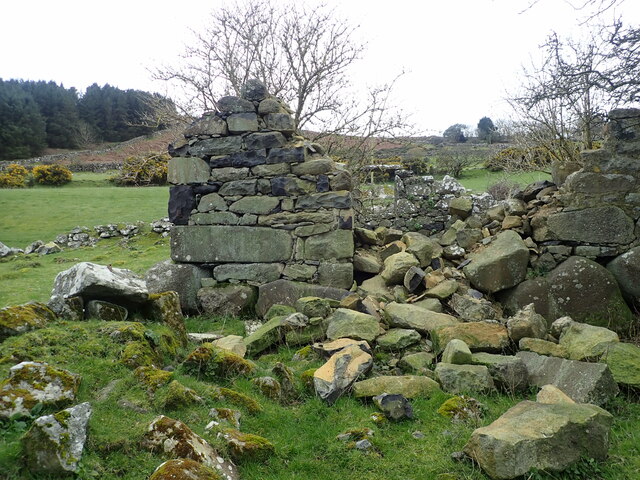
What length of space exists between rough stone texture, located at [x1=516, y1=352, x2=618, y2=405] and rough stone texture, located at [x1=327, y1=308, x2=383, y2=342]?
5.96ft

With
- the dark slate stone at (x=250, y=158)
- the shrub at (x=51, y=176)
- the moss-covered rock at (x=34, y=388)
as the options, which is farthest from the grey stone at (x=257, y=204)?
the shrub at (x=51, y=176)

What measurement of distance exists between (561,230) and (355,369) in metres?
4.61

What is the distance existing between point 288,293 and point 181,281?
6.06ft

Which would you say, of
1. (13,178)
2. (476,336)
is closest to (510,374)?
(476,336)

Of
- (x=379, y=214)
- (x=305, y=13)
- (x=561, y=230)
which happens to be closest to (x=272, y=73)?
(x=305, y=13)

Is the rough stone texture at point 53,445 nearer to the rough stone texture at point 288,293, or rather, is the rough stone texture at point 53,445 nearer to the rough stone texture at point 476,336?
the rough stone texture at point 476,336

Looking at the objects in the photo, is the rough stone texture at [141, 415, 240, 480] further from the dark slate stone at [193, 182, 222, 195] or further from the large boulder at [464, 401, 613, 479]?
the dark slate stone at [193, 182, 222, 195]

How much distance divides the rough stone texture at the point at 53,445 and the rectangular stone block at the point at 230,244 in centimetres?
476

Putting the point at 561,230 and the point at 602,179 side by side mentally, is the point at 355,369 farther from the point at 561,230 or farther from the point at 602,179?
the point at 602,179

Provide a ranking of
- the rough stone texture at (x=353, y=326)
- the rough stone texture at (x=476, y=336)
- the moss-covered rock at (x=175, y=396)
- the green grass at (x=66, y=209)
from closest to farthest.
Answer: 1. the moss-covered rock at (x=175, y=396)
2. the rough stone texture at (x=476, y=336)
3. the rough stone texture at (x=353, y=326)
4. the green grass at (x=66, y=209)

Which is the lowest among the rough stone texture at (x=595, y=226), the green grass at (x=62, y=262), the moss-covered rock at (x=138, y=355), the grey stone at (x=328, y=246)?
the green grass at (x=62, y=262)

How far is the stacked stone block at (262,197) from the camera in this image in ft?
23.7

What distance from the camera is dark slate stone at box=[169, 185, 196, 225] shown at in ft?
24.4

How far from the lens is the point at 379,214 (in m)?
11.2
